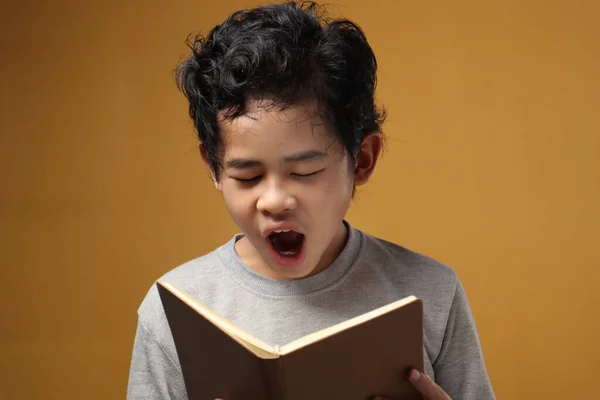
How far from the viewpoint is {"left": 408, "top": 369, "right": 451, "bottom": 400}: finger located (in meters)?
0.92

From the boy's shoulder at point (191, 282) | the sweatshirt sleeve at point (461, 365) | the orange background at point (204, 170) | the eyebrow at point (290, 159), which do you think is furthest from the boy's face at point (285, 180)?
the orange background at point (204, 170)

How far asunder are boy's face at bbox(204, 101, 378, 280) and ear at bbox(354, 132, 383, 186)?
59mm

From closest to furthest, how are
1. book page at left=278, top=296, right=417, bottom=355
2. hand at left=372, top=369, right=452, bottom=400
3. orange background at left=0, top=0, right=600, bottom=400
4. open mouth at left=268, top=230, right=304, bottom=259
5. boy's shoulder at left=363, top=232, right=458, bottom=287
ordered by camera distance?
book page at left=278, top=296, right=417, bottom=355 → hand at left=372, top=369, right=452, bottom=400 → open mouth at left=268, top=230, right=304, bottom=259 → boy's shoulder at left=363, top=232, right=458, bottom=287 → orange background at left=0, top=0, right=600, bottom=400

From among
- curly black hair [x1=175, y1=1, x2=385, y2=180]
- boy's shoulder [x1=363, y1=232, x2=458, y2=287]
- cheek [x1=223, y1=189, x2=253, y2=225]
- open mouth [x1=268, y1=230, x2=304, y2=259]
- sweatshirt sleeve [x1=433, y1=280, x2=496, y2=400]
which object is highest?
curly black hair [x1=175, y1=1, x2=385, y2=180]

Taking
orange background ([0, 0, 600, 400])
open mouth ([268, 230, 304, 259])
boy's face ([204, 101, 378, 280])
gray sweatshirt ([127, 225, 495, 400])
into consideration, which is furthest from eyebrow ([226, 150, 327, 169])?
orange background ([0, 0, 600, 400])

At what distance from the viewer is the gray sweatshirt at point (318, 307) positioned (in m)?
1.09

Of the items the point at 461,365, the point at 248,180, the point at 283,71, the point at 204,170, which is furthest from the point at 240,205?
the point at 204,170

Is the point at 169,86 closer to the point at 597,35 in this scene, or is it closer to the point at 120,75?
the point at 120,75

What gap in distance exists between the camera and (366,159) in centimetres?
111

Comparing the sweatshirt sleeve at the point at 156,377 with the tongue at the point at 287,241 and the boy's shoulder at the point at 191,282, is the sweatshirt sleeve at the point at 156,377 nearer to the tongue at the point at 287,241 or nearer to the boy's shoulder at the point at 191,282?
the boy's shoulder at the point at 191,282

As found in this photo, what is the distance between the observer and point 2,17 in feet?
6.42

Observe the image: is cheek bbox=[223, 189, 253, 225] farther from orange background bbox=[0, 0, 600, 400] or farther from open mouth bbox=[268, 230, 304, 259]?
orange background bbox=[0, 0, 600, 400]

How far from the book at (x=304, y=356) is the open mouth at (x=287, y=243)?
0.17 m

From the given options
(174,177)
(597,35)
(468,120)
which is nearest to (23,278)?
(174,177)
